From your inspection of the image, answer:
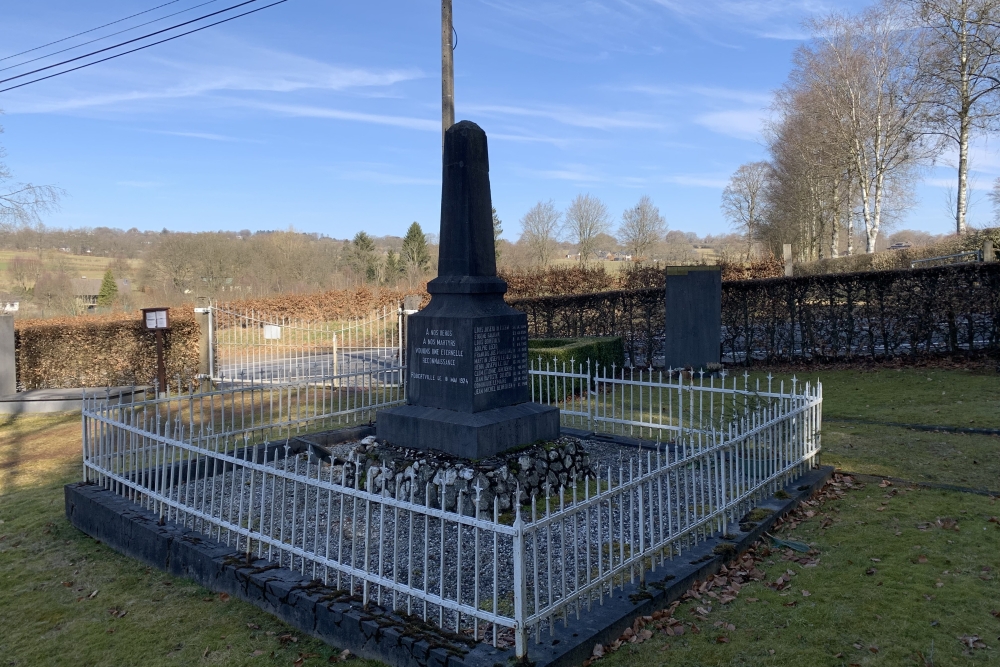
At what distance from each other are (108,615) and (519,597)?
2.96 m

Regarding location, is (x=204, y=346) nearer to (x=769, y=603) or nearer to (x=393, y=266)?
(x=769, y=603)

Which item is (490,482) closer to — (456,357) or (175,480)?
(456,357)

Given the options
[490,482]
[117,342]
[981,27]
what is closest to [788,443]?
[490,482]

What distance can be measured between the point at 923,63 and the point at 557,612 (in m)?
28.6

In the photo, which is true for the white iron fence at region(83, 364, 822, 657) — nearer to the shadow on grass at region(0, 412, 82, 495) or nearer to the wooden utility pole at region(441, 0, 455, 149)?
the shadow on grass at region(0, 412, 82, 495)

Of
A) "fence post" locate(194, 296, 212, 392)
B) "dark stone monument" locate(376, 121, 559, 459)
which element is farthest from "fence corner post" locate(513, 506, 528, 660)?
"fence post" locate(194, 296, 212, 392)

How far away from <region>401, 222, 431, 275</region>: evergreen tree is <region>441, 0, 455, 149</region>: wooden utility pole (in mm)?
35692

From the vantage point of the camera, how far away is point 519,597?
334 cm

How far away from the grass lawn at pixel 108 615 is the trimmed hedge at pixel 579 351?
27.1 ft

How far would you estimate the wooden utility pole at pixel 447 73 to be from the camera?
35.3 ft

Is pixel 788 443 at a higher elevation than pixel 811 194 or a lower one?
lower

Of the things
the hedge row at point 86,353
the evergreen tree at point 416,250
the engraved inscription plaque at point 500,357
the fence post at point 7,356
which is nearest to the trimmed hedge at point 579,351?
the engraved inscription plaque at point 500,357

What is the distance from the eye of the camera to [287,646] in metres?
3.82

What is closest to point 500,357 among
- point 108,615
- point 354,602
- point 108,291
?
point 354,602
